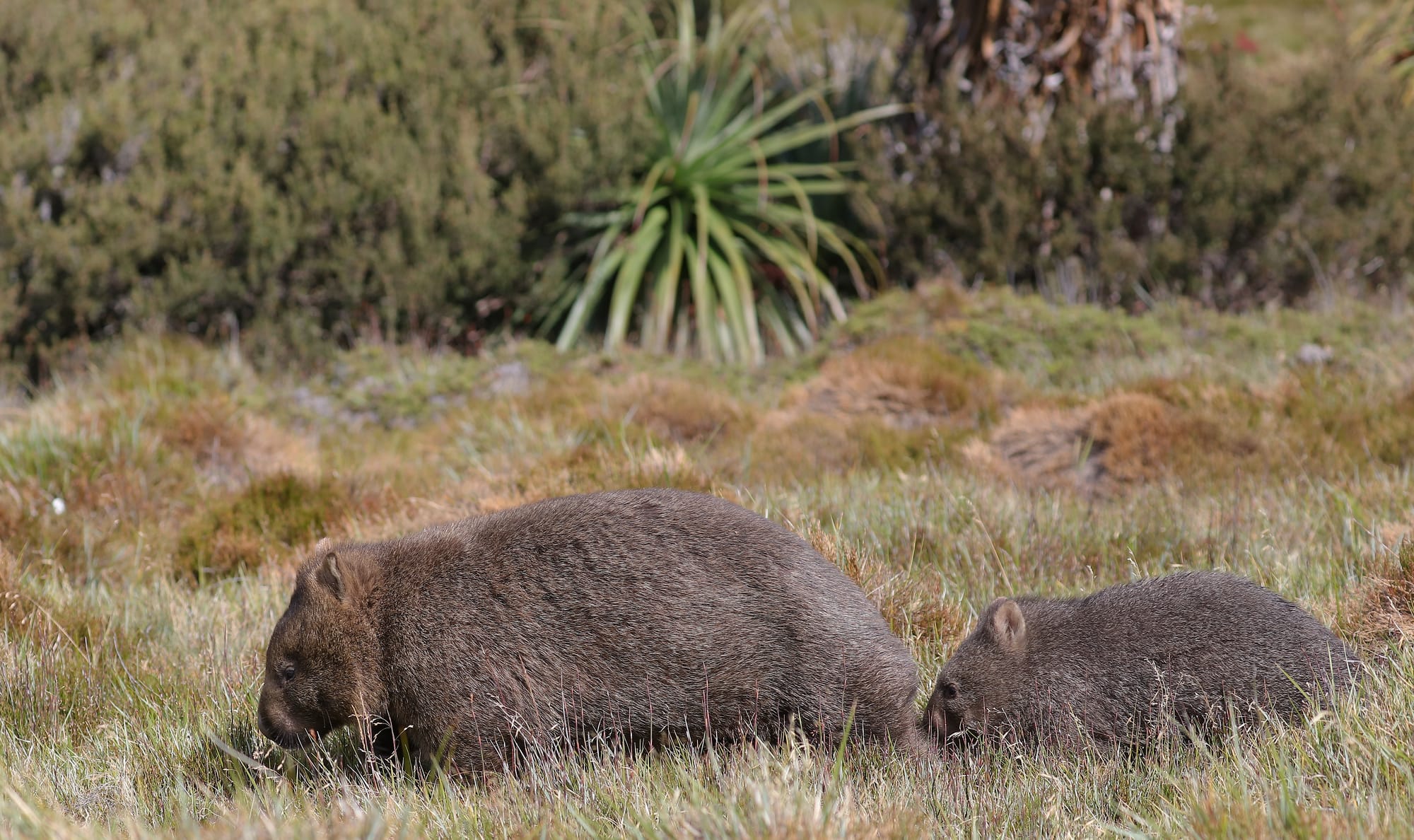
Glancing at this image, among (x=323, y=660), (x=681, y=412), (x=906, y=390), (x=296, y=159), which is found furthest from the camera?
(x=296, y=159)

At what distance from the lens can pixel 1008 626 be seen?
394 cm

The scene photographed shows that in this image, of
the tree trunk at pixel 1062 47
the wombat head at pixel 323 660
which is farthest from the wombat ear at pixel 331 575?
the tree trunk at pixel 1062 47

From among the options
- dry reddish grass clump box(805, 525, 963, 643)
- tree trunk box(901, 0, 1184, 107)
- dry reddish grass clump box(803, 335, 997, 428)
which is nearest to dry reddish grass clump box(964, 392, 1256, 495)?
dry reddish grass clump box(803, 335, 997, 428)

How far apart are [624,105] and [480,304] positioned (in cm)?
220

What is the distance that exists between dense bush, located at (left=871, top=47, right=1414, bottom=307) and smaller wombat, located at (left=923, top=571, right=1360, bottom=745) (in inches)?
266

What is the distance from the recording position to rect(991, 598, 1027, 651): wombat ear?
3916 millimetres

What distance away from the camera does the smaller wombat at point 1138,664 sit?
12.0 feet

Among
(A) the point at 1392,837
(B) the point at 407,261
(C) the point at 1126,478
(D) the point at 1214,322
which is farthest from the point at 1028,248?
(A) the point at 1392,837

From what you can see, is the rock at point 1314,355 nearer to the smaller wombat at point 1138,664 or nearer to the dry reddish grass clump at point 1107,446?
the dry reddish grass clump at point 1107,446

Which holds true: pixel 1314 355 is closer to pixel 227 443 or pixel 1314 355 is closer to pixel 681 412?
pixel 681 412

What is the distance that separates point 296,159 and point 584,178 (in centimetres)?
241

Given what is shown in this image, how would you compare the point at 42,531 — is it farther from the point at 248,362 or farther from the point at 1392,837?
the point at 1392,837

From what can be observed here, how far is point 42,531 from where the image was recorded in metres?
5.77

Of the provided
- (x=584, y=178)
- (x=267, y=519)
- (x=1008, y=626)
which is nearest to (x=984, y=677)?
(x=1008, y=626)
